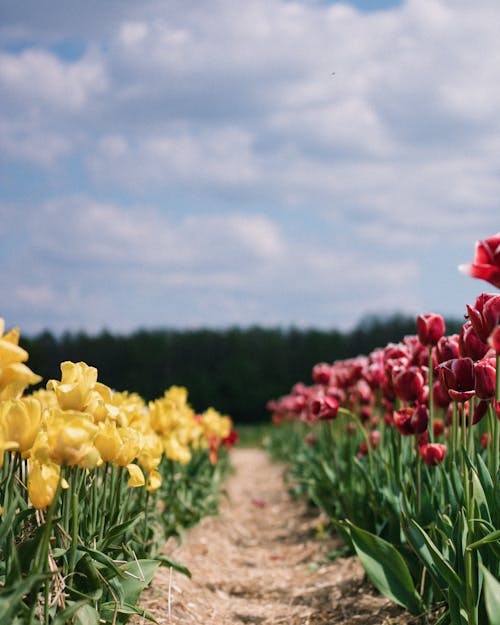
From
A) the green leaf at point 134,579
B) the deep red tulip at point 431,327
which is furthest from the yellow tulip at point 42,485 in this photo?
the deep red tulip at point 431,327

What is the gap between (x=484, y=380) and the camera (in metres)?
2.35

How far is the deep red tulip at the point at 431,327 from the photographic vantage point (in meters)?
3.03

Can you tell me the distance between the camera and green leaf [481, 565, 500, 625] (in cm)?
199

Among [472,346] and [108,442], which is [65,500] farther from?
[472,346]

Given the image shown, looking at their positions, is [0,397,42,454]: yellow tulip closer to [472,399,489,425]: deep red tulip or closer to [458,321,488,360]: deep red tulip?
A: [458,321,488,360]: deep red tulip

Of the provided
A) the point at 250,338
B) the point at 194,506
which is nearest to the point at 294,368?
the point at 250,338

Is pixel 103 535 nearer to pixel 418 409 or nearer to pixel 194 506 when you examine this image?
pixel 418 409

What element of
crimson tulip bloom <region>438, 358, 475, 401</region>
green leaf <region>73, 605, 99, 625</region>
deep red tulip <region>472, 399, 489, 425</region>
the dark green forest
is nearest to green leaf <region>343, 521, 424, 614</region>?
deep red tulip <region>472, 399, 489, 425</region>

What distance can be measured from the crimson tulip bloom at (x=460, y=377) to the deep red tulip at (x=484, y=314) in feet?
0.47

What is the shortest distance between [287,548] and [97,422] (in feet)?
11.2

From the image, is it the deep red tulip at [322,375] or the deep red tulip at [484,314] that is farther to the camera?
the deep red tulip at [322,375]

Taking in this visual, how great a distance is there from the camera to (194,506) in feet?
17.0

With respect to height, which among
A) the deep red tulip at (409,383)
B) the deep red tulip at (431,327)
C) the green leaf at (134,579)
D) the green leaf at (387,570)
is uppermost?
the deep red tulip at (431,327)

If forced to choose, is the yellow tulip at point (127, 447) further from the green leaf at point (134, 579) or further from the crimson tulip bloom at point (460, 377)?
the crimson tulip bloom at point (460, 377)
